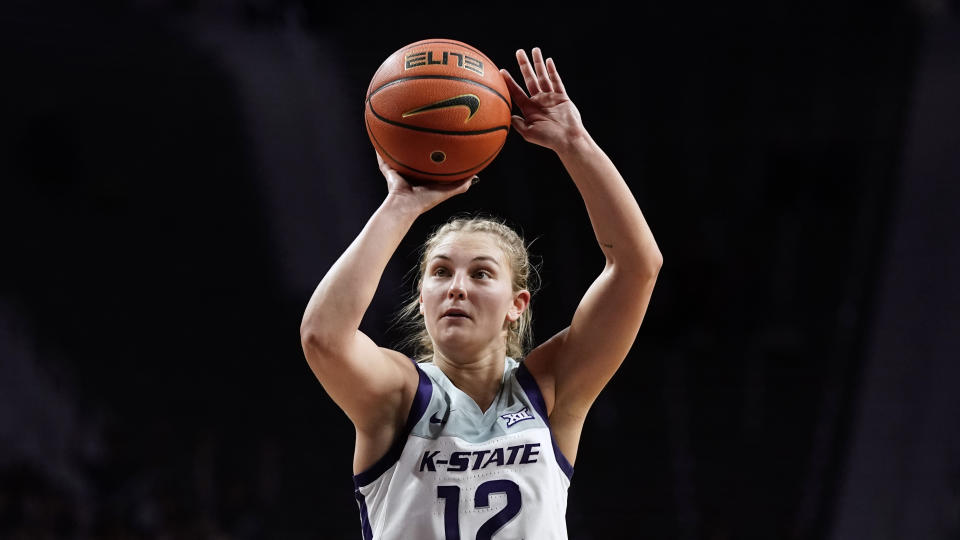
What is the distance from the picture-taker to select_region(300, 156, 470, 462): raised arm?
197 centimetres

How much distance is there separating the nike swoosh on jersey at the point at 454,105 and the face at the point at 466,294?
13.6 inches

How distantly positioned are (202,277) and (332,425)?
1856 millimetres

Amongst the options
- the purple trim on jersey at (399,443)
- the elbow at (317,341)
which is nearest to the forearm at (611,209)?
the purple trim on jersey at (399,443)

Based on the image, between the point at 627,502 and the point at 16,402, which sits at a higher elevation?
the point at 16,402

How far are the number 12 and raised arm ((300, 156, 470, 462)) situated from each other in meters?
0.21

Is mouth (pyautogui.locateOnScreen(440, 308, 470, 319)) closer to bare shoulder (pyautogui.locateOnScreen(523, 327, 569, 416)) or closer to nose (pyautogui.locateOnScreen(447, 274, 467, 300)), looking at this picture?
nose (pyautogui.locateOnScreen(447, 274, 467, 300))

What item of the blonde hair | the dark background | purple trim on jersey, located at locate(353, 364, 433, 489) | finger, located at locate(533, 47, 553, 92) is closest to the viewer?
purple trim on jersey, located at locate(353, 364, 433, 489)

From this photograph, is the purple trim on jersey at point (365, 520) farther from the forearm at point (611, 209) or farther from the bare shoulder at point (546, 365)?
the forearm at point (611, 209)

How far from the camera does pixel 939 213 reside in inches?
298

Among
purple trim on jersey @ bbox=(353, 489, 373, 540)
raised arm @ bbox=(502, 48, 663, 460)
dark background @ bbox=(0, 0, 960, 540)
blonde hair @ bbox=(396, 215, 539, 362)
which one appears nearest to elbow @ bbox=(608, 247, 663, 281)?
raised arm @ bbox=(502, 48, 663, 460)

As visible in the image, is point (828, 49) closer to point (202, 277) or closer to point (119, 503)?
point (202, 277)

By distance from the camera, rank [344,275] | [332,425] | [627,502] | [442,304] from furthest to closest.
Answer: [332,425] < [627,502] < [442,304] < [344,275]

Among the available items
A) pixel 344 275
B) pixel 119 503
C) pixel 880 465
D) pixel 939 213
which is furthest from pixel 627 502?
pixel 344 275

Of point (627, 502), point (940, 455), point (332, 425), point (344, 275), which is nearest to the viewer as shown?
point (344, 275)
